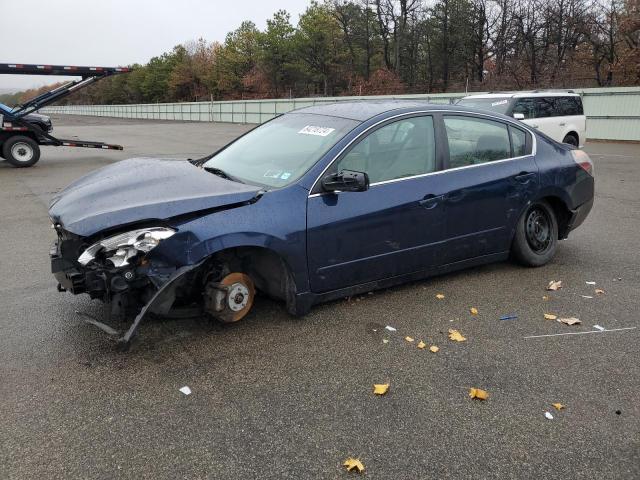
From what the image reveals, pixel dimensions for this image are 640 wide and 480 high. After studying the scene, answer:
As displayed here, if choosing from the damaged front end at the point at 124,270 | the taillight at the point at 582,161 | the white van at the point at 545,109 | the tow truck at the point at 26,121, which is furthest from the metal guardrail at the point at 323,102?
the damaged front end at the point at 124,270

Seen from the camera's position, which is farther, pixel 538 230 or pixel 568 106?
pixel 568 106

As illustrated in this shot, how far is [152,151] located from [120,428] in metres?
16.2

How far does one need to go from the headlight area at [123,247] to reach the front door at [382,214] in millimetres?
1078

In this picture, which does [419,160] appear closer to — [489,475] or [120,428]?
[489,475]

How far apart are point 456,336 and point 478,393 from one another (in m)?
0.76

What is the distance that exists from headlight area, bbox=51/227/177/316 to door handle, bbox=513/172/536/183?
10.4 ft

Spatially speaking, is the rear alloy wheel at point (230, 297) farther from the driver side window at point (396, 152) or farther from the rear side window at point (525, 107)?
the rear side window at point (525, 107)

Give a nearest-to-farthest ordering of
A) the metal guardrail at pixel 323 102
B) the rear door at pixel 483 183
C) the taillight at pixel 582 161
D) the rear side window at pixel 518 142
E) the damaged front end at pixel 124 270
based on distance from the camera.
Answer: the damaged front end at pixel 124 270, the rear door at pixel 483 183, the rear side window at pixel 518 142, the taillight at pixel 582 161, the metal guardrail at pixel 323 102

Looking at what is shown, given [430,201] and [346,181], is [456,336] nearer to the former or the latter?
[430,201]

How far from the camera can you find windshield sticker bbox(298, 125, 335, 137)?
14.0 feet

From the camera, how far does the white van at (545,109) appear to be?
13.2 m

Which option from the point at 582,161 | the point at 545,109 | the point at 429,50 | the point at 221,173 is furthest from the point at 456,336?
the point at 429,50

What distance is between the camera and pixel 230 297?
371 cm

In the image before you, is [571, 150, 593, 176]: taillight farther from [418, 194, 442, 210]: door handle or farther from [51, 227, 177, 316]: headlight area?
[51, 227, 177, 316]: headlight area
